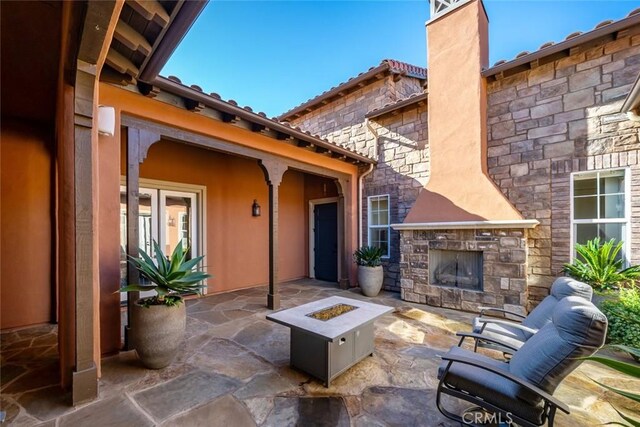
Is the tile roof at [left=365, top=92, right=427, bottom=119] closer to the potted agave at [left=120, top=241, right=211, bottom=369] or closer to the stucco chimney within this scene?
the stucco chimney

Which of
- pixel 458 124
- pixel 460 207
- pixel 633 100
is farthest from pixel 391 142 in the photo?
pixel 633 100

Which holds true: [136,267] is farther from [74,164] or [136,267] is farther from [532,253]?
[532,253]

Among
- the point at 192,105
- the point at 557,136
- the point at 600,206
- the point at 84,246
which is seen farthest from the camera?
the point at 557,136

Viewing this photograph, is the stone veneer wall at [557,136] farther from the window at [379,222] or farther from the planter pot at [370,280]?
the planter pot at [370,280]

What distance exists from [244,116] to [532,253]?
5142mm

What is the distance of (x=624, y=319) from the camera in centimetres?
320

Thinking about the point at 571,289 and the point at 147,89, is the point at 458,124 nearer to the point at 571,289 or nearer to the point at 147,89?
the point at 571,289

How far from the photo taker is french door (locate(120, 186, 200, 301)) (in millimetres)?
5043

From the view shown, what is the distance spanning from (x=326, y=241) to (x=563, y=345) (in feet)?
19.5

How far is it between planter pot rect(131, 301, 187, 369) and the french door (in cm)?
220

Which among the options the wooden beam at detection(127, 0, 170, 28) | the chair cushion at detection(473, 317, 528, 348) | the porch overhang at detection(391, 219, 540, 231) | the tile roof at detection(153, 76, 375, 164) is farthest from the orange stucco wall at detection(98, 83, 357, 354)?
the chair cushion at detection(473, 317, 528, 348)

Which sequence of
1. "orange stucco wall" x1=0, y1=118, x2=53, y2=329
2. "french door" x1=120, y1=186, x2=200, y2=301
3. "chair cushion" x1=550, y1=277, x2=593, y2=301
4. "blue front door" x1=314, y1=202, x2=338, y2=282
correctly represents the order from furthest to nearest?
"blue front door" x1=314, y1=202, x2=338, y2=282, "french door" x1=120, y1=186, x2=200, y2=301, "orange stucco wall" x1=0, y1=118, x2=53, y2=329, "chair cushion" x1=550, y1=277, x2=593, y2=301

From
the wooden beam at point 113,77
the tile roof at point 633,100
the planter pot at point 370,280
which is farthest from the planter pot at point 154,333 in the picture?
the tile roof at point 633,100

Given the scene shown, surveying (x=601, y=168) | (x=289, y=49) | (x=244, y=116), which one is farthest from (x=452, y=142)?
(x=289, y=49)
